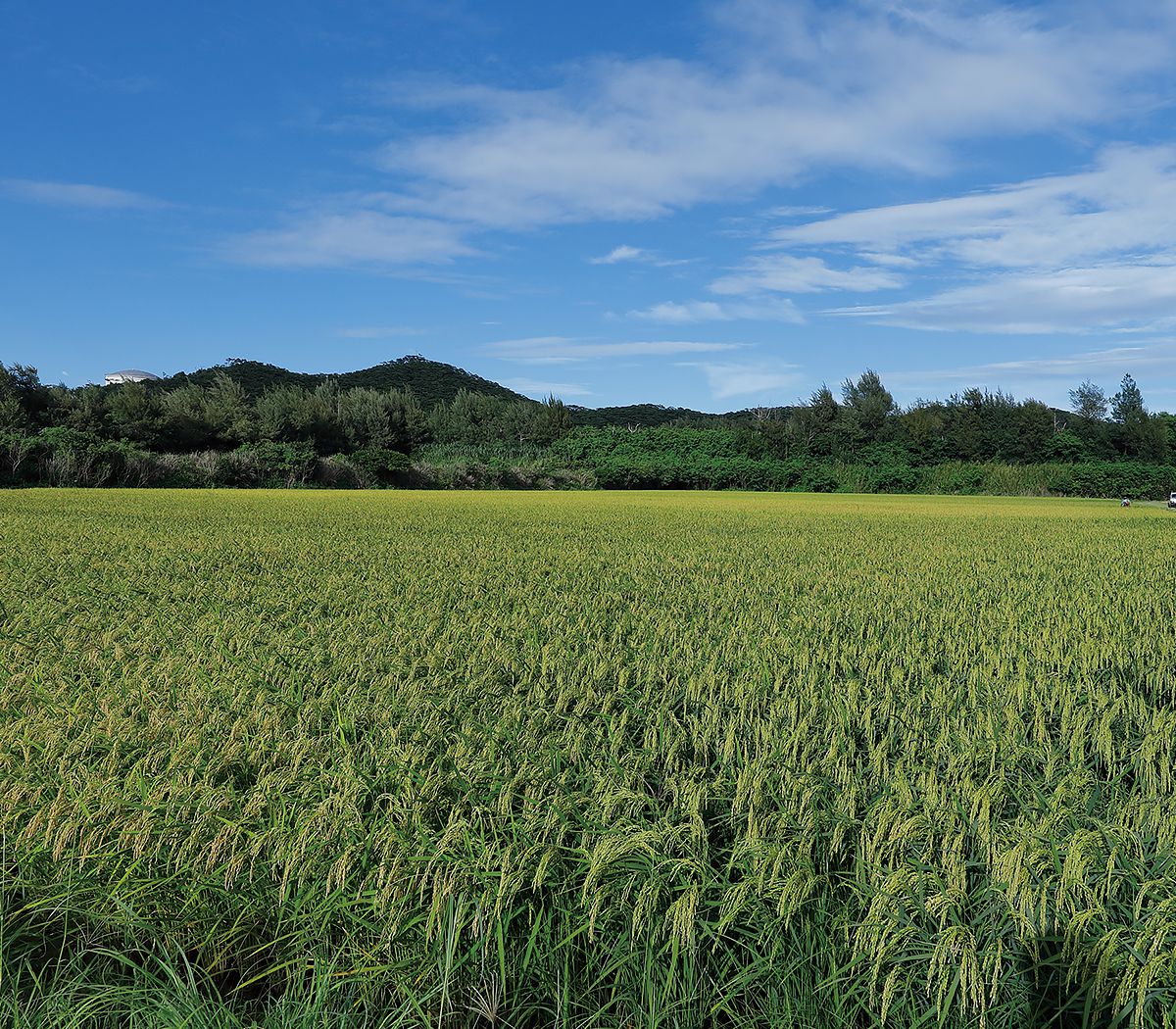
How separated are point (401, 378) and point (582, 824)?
7779 centimetres

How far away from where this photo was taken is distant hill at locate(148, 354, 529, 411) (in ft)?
212

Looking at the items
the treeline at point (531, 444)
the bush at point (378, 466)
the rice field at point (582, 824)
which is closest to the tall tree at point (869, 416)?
the treeline at point (531, 444)

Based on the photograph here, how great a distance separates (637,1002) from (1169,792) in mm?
2116

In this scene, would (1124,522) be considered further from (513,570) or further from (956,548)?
(513,570)

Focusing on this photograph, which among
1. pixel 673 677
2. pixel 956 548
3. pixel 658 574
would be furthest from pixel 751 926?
pixel 956 548

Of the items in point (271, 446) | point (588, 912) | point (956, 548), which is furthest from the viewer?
point (271, 446)

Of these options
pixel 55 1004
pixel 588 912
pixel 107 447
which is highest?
pixel 107 447

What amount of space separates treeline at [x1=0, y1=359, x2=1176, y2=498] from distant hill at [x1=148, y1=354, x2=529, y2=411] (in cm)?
225

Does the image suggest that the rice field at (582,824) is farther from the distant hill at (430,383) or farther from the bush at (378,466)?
the distant hill at (430,383)

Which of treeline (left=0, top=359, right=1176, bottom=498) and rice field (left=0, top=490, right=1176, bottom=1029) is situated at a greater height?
treeline (left=0, top=359, right=1176, bottom=498)

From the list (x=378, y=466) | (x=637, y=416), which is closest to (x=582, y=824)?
(x=378, y=466)

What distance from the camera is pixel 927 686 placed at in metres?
3.90

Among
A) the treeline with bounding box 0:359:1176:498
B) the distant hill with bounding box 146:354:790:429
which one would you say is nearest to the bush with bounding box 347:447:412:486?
the treeline with bounding box 0:359:1176:498

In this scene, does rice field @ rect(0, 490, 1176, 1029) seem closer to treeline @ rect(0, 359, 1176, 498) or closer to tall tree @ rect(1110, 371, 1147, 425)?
treeline @ rect(0, 359, 1176, 498)
